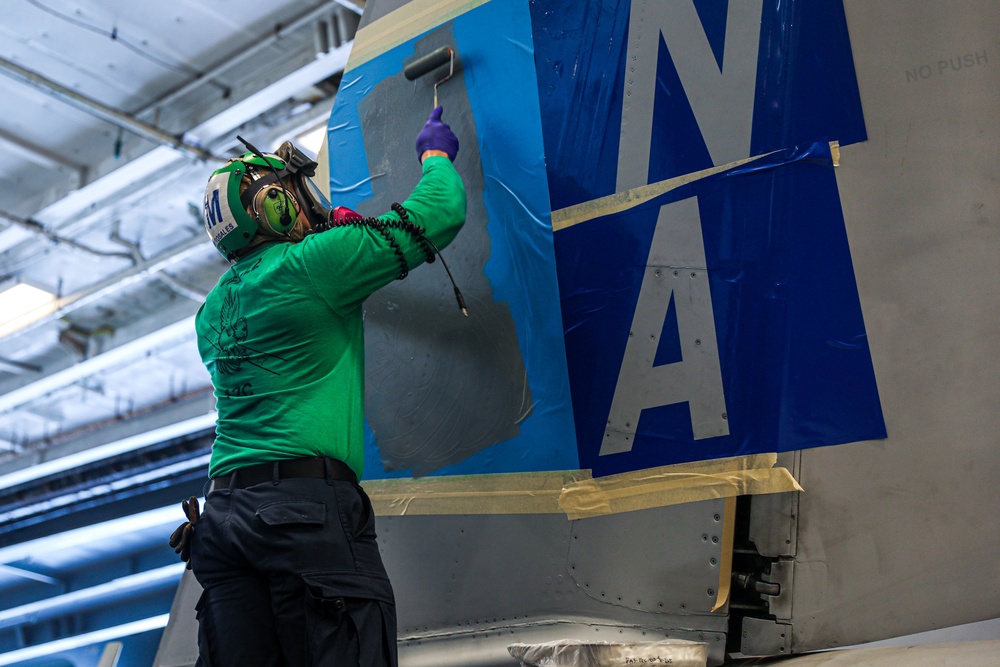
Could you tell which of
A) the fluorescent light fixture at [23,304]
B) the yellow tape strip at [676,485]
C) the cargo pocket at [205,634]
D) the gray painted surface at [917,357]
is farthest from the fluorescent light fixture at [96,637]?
the gray painted surface at [917,357]

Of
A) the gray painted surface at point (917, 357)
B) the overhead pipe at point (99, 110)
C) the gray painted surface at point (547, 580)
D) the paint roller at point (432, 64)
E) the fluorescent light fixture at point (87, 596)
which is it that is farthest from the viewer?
the fluorescent light fixture at point (87, 596)

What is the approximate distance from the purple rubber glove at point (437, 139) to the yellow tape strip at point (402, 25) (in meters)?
0.45

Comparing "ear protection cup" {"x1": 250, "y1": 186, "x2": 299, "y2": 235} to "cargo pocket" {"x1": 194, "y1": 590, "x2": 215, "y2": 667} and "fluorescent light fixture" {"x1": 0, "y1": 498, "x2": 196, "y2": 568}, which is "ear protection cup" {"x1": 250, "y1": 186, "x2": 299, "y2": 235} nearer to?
"cargo pocket" {"x1": 194, "y1": 590, "x2": 215, "y2": 667}

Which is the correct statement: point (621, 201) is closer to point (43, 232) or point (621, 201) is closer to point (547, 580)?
point (547, 580)

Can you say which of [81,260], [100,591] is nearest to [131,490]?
[100,591]

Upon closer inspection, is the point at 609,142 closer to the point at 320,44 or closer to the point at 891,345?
the point at 891,345

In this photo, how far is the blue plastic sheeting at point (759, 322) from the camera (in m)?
1.89

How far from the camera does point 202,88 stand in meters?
6.11

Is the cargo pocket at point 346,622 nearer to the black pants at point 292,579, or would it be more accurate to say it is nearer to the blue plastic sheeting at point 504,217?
the black pants at point 292,579

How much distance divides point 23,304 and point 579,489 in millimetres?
7665

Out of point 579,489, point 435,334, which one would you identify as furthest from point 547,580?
point 435,334

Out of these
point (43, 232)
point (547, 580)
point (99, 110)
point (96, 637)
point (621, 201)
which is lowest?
point (96, 637)

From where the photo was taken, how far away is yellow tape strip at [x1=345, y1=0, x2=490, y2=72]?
108 inches

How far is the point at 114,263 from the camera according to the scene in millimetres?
8031
